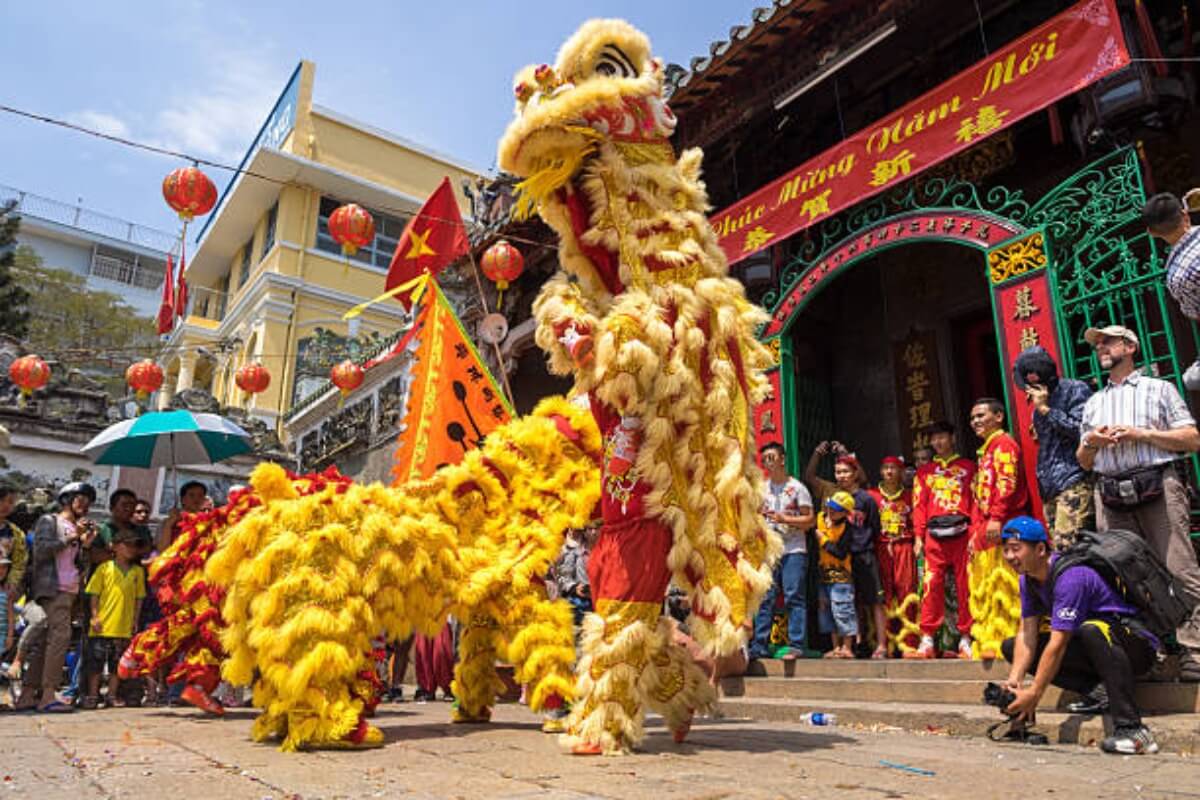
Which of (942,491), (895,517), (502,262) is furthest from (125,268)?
(942,491)

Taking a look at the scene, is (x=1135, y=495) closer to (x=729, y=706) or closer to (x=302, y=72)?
(x=729, y=706)

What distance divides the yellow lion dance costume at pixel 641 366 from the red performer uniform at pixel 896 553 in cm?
293

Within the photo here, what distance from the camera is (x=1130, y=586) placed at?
331 cm

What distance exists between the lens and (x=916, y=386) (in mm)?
7902

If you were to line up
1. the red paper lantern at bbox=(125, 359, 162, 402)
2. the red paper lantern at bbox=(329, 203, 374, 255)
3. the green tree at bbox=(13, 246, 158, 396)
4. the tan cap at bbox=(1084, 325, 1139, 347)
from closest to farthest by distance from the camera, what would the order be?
the tan cap at bbox=(1084, 325, 1139, 347), the red paper lantern at bbox=(329, 203, 374, 255), the red paper lantern at bbox=(125, 359, 162, 402), the green tree at bbox=(13, 246, 158, 396)

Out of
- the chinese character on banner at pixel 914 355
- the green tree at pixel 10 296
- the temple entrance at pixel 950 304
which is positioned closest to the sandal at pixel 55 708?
the temple entrance at pixel 950 304

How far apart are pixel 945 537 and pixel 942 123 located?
292 cm

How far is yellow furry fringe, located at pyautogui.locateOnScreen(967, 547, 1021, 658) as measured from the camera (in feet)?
15.0

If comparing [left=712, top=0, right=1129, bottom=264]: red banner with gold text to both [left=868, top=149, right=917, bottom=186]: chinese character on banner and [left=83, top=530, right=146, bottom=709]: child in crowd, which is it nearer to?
[left=868, top=149, right=917, bottom=186]: chinese character on banner

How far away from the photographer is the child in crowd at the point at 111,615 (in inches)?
225

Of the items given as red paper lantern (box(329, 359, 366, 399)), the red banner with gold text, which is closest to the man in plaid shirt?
the red banner with gold text

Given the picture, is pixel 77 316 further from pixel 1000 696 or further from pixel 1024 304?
pixel 1000 696

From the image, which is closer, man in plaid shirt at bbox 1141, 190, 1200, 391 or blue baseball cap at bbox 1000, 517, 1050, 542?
man in plaid shirt at bbox 1141, 190, 1200, 391

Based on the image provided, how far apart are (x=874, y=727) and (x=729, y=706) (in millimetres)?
1095
